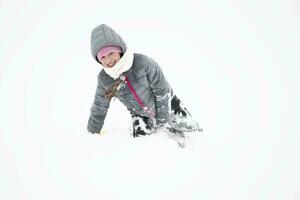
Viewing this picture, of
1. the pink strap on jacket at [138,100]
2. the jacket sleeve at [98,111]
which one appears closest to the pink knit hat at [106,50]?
the pink strap on jacket at [138,100]

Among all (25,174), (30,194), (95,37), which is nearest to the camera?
(30,194)

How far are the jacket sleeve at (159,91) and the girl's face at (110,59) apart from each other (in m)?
0.36

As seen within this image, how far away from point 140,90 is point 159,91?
0.22m

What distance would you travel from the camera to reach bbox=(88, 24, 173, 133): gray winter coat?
10.2 ft

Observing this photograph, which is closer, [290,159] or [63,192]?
[63,192]

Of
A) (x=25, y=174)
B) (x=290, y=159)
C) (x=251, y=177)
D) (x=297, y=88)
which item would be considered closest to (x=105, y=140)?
(x=25, y=174)

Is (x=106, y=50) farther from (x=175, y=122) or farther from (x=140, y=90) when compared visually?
(x=175, y=122)

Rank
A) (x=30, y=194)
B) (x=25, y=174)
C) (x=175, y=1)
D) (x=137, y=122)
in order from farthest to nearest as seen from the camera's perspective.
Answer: (x=175, y=1)
(x=137, y=122)
(x=25, y=174)
(x=30, y=194)

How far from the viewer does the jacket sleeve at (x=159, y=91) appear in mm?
3164

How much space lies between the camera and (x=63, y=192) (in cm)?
202

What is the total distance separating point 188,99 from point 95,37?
5.28 meters

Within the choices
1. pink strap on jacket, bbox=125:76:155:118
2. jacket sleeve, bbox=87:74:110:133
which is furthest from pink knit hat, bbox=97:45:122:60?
jacket sleeve, bbox=87:74:110:133

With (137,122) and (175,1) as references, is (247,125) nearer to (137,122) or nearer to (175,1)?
(137,122)

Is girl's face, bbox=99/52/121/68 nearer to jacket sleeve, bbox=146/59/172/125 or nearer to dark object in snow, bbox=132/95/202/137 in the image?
jacket sleeve, bbox=146/59/172/125
